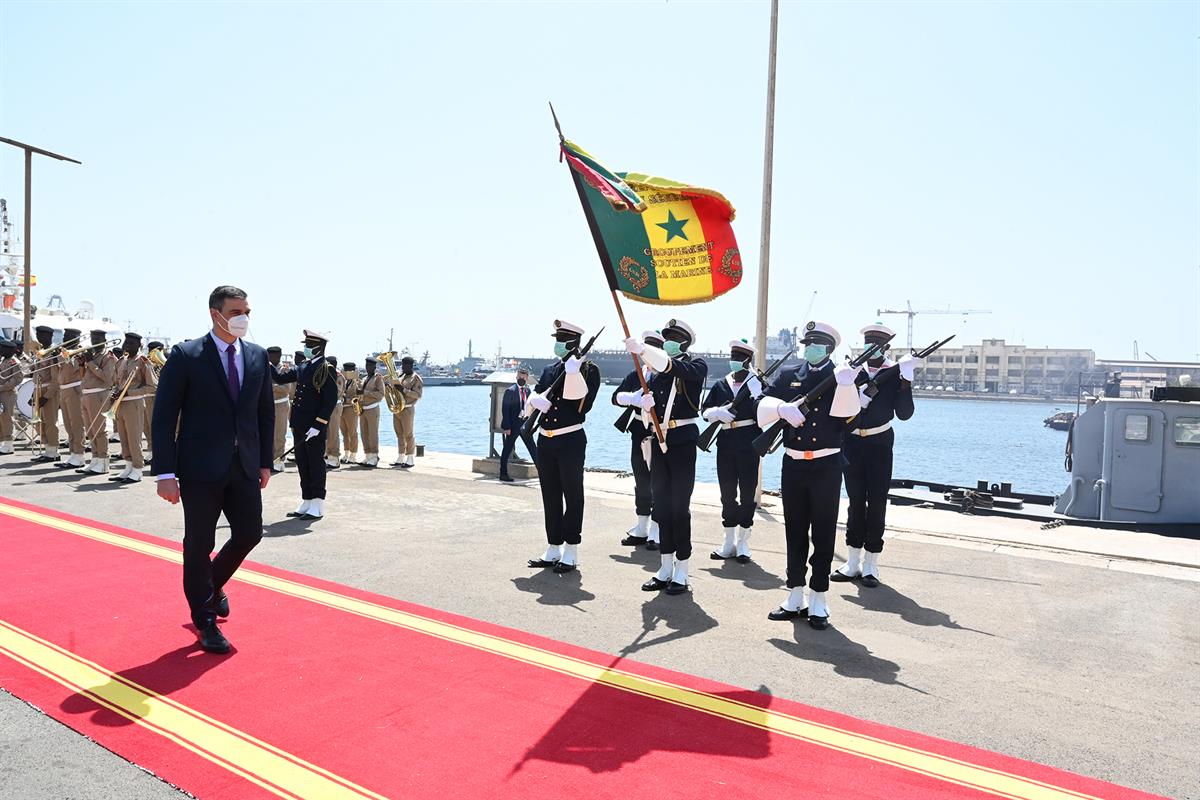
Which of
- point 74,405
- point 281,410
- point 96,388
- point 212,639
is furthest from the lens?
point 281,410

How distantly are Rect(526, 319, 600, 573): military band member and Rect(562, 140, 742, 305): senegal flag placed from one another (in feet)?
3.81

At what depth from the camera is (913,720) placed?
4258mm

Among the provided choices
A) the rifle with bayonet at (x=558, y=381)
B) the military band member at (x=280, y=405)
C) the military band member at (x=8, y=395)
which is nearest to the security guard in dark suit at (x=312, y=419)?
the rifle with bayonet at (x=558, y=381)

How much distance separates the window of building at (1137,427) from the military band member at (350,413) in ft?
40.7

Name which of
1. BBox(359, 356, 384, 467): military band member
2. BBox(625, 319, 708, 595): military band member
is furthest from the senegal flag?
BBox(359, 356, 384, 467): military band member

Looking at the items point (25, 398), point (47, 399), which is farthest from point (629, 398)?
point (25, 398)

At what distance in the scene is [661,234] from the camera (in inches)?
258

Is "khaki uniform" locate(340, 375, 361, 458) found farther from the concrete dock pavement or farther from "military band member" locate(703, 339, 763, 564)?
"military band member" locate(703, 339, 763, 564)

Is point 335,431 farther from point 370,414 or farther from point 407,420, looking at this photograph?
point 407,420

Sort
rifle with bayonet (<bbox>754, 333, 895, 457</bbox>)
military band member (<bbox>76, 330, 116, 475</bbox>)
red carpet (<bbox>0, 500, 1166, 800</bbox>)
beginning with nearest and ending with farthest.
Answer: red carpet (<bbox>0, 500, 1166, 800</bbox>) < rifle with bayonet (<bbox>754, 333, 895, 457</bbox>) < military band member (<bbox>76, 330, 116, 475</bbox>)

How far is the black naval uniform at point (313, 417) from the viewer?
957 centimetres

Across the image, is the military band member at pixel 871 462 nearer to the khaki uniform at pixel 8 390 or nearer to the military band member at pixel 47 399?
the military band member at pixel 47 399

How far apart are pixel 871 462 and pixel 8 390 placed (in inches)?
569

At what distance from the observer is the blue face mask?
6008 millimetres
